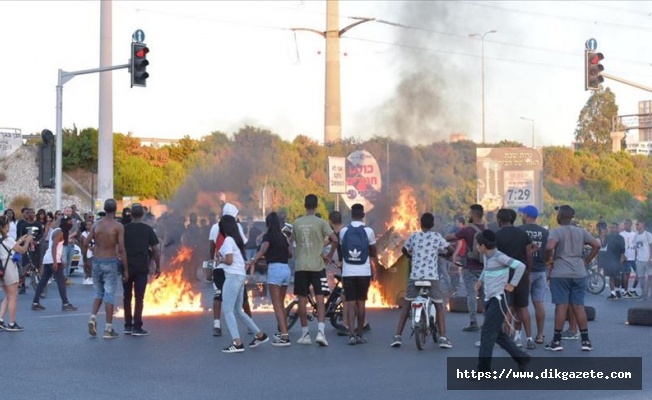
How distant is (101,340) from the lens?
543 inches

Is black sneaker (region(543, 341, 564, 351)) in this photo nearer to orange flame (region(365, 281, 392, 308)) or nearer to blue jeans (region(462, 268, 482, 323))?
blue jeans (region(462, 268, 482, 323))

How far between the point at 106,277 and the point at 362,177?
51.2 ft

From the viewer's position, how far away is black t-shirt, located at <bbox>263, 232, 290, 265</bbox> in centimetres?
1323

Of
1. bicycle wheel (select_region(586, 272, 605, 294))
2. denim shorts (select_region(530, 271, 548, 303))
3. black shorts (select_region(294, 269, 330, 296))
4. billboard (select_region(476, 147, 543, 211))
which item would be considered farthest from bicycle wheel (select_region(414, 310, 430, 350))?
billboard (select_region(476, 147, 543, 211))

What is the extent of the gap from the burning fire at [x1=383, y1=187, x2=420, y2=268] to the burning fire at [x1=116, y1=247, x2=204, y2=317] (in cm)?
381

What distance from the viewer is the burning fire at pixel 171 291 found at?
17.7 metres

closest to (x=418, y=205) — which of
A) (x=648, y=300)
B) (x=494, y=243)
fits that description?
(x=648, y=300)

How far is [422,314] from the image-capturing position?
490 inches

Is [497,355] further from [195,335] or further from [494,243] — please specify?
[195,335]

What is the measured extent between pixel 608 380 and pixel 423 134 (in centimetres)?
2055

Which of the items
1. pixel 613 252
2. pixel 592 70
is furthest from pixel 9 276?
pixel 592 70

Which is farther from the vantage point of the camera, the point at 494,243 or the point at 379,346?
the point at 379,346

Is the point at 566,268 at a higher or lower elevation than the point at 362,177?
lower

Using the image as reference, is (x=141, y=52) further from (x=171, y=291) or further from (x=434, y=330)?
(x=434, y=330)
